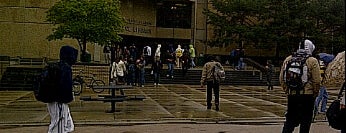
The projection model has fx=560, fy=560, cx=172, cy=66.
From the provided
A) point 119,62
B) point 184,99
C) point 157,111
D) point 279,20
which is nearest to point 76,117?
point 157,111

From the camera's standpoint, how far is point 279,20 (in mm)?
41500

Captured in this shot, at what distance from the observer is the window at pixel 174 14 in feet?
164

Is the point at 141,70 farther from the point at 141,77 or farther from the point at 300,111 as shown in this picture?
the point at 300,111

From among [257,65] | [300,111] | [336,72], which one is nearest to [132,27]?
[257,65]

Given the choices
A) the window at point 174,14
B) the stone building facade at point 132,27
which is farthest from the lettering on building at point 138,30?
the window at point 174,14

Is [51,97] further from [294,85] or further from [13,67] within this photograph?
[13,67]

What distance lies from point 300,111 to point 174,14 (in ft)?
142

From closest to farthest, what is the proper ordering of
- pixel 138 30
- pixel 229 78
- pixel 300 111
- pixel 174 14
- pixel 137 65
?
pixel 300 111, pixel 137 65, pixel 229 78, pixel 138 30, pixel 174 14

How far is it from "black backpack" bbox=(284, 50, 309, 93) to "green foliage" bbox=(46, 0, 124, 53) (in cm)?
1847

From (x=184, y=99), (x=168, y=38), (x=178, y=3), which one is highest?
(x=178, y=3)

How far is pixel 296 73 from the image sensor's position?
8.16 meters

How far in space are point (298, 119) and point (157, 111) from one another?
26.7 feet

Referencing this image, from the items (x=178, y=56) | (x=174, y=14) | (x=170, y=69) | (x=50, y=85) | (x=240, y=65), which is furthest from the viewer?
(x=174, y=14)

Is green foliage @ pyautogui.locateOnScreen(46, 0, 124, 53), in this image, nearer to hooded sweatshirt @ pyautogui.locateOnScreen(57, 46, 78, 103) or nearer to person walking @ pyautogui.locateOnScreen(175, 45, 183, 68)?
person walking @ pyautogui.locateOnScreen(175, 45, 183, 68)
